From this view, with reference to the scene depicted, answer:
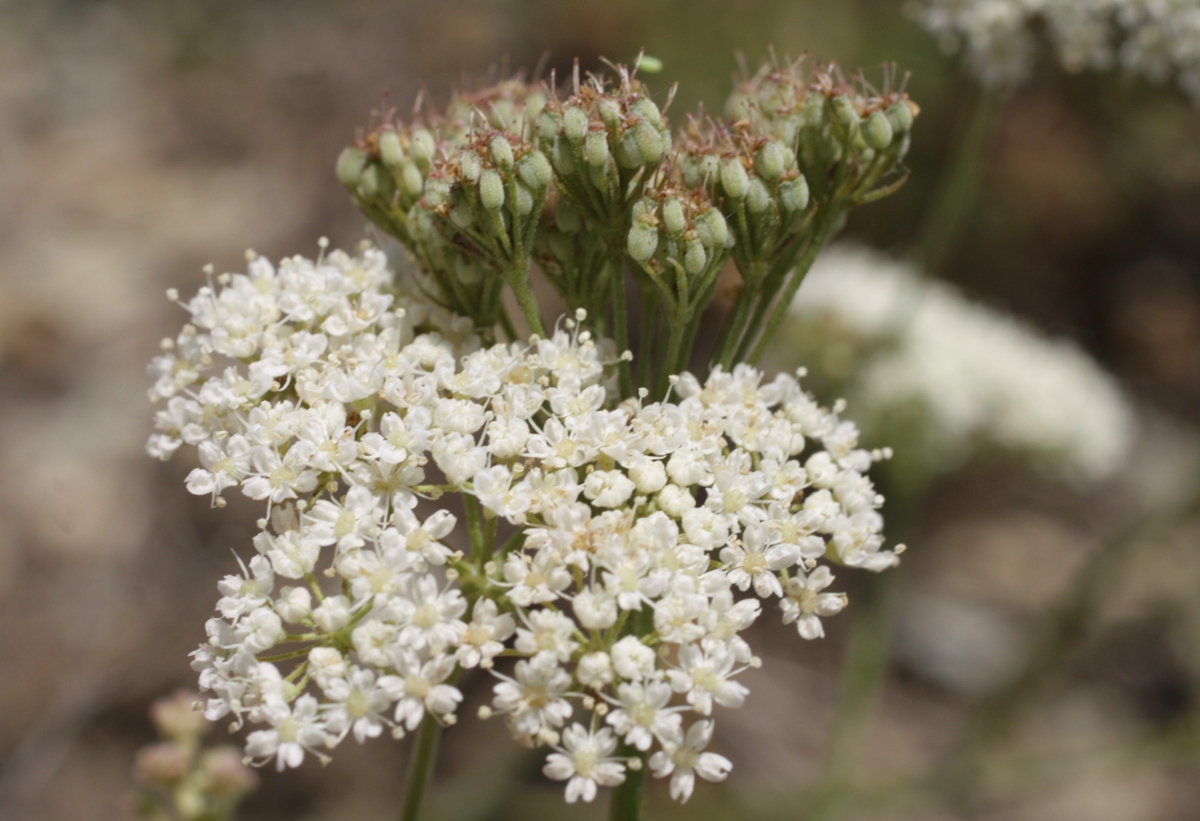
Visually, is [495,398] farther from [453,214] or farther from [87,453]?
[87,453]

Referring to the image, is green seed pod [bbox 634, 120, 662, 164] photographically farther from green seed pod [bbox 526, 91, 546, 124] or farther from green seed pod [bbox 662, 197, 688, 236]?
green seed pod [bbox 526, 91, 546, 124]

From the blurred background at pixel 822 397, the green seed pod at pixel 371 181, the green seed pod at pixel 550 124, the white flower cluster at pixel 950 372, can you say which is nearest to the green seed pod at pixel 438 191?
the green seed pod at pixel 550 124

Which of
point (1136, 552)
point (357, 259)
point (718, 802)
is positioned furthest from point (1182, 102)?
point (357, 259)

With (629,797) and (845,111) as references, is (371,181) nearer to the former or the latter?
(845,111)

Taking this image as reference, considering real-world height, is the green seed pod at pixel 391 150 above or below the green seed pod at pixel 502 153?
above

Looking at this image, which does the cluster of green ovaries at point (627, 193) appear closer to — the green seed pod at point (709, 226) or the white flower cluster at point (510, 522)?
the green seed pod at point (709, 226)

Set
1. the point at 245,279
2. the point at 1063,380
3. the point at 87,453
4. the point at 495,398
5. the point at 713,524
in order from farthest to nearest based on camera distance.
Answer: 1. the point at 87,453
2. the point at 1063,380
3. the point at 245,279
4. the point at 495,398
5. the point at 713,524
